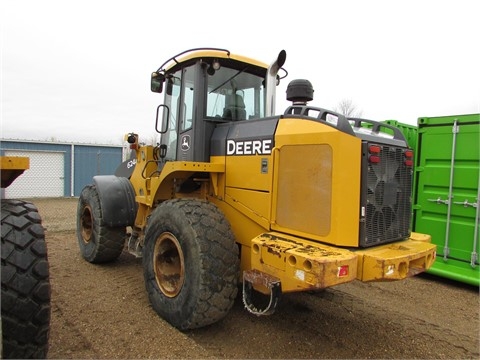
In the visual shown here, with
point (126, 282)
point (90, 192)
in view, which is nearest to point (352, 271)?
point (126, 282)

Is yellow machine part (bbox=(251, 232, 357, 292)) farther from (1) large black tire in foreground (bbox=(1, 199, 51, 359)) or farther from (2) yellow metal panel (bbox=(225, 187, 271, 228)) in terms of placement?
(1) large black tire in foreground (bbox=(1, 199, 51, 359))

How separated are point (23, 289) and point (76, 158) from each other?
1526 centimetres

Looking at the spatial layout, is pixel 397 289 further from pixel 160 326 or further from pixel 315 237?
pixel 160 326

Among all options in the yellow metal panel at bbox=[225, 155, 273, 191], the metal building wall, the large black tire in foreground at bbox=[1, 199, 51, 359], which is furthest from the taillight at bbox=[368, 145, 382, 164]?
the metal building wall

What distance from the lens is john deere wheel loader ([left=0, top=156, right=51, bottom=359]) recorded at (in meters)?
2.28

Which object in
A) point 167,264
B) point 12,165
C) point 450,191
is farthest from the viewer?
point 450,191

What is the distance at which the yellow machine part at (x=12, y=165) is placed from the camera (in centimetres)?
252

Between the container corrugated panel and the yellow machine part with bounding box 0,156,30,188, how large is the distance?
19.0 ft

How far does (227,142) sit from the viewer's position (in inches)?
159

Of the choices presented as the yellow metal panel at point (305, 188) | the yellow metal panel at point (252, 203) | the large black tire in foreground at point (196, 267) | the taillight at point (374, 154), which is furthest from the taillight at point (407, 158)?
the large black tire in foreground at point (196, 267)

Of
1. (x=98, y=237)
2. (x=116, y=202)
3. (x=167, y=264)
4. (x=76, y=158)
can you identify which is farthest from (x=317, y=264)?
(x=76, y=158)

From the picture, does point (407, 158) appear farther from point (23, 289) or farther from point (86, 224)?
point (86, 224)

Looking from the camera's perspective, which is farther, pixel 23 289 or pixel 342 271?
pixel 342 271

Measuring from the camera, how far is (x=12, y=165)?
253 cm
